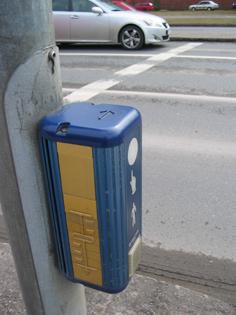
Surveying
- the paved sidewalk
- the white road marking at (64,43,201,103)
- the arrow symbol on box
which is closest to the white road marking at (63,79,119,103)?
the white road marking at (64,43,201,103)

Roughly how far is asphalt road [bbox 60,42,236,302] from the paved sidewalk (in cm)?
23

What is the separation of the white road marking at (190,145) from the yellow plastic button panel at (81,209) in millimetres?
3125

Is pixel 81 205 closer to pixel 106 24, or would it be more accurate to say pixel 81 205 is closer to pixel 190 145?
pixel 190 145

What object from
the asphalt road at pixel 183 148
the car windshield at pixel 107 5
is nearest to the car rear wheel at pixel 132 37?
the car windshield at pixel 107 5

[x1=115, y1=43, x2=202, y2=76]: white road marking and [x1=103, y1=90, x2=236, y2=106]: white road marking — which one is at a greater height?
[x1=103, y1=90, x2=236, y2=106]: white road marking

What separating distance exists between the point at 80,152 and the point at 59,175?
139mm

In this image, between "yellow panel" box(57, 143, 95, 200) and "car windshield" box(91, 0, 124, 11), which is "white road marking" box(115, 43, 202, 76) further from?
"yellow panel" box(57, 143, 95, 200)

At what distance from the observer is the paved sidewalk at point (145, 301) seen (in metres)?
2.31

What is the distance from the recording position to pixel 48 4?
138 centimetres

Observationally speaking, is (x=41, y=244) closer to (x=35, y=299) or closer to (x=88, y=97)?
(x=35, y=299)

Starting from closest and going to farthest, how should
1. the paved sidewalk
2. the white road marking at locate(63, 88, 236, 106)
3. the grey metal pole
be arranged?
1. the grey metal pole
2. the paved sidewalk
3. the white road marking at locate(63, 88, 236, 106)

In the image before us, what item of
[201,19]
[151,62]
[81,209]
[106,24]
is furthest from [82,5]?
[201,19]

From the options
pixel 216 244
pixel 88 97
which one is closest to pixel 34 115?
pixel 216 244

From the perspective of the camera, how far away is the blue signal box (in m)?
1.36
